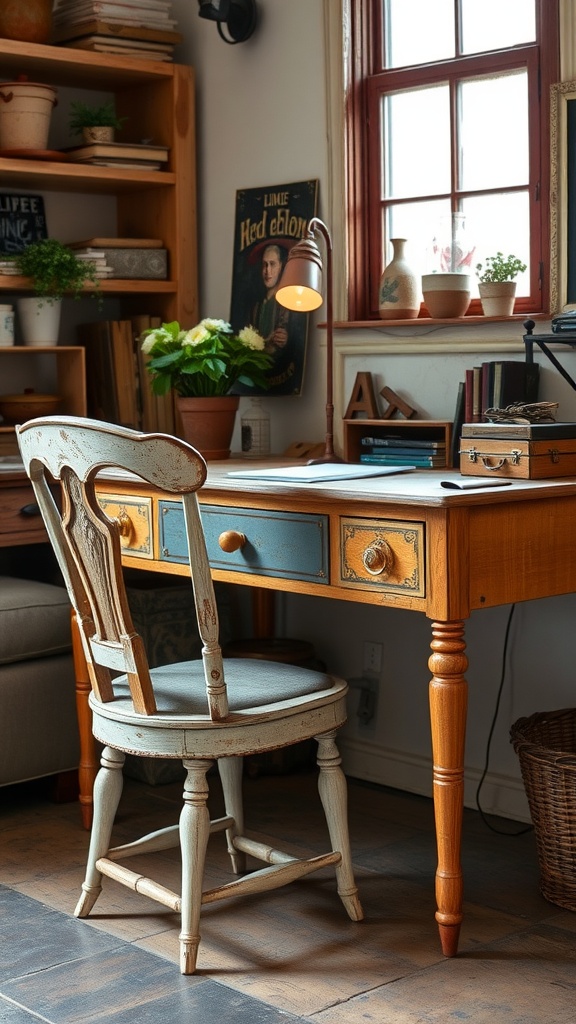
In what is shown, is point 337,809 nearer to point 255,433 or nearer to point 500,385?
point 500,385

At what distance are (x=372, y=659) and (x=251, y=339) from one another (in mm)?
931

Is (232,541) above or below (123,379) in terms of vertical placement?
below

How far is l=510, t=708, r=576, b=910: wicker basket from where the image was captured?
2.59 metres

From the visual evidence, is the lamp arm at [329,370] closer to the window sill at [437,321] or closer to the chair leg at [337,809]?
the window sill at [437,321]

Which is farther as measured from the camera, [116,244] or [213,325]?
[116,244]

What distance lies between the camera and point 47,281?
357 centimetres

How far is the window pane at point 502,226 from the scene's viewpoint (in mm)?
3195

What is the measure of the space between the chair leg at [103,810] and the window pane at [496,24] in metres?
1.96

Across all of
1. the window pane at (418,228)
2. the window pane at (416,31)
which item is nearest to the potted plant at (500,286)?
the window pane at (418,228)

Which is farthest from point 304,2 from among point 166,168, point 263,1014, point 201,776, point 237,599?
point 263,1014

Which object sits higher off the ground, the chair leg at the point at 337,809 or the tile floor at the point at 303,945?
the chair leg at the point at 337,809

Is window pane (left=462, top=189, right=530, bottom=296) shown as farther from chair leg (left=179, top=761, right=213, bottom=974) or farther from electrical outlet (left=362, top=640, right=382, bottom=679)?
chair leg (left=179, top=761, right=213, bottom=974)

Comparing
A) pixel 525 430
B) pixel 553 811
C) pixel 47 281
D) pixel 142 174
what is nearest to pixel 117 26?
pixel 142 174

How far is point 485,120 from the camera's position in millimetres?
3258
